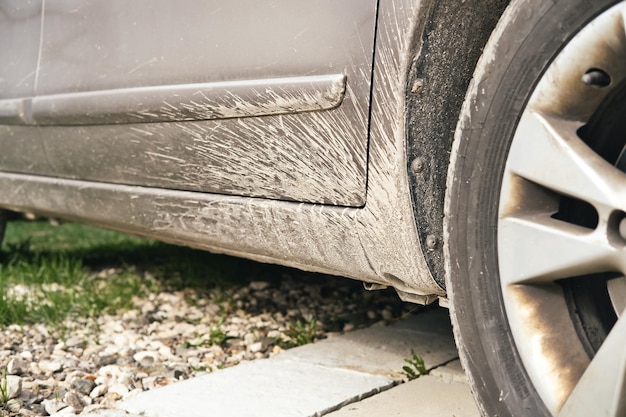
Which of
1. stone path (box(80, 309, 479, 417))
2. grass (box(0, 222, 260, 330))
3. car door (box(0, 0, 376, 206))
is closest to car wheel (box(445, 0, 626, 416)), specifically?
car door (box(0, 0, 376, 206))

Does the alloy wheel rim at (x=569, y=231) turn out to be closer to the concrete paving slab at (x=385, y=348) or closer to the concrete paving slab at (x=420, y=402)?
the concrete paving slab at (x=420, y=402)

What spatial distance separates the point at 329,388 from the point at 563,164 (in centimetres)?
95

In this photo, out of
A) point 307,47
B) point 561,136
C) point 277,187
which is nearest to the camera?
point 561,136

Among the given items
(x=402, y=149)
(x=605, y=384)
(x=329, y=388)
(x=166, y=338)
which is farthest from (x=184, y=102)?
(x=605, y=384)

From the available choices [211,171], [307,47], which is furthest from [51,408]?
[307,47]

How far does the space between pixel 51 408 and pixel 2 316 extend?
91cm

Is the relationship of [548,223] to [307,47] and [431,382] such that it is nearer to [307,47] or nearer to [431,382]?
[307,47]

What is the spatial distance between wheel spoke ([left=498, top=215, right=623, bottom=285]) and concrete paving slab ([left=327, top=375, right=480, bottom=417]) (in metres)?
0.57

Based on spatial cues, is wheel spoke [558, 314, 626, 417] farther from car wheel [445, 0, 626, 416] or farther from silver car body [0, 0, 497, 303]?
silver car body [0, 0, 497, 303]

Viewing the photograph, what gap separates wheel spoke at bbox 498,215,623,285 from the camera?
1202 millimetres

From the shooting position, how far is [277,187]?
183 cm

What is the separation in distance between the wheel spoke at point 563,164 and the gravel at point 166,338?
1.21 meters

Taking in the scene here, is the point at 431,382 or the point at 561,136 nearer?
the point at 561,136

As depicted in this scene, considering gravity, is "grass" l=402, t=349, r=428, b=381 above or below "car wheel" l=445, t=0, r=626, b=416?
below
